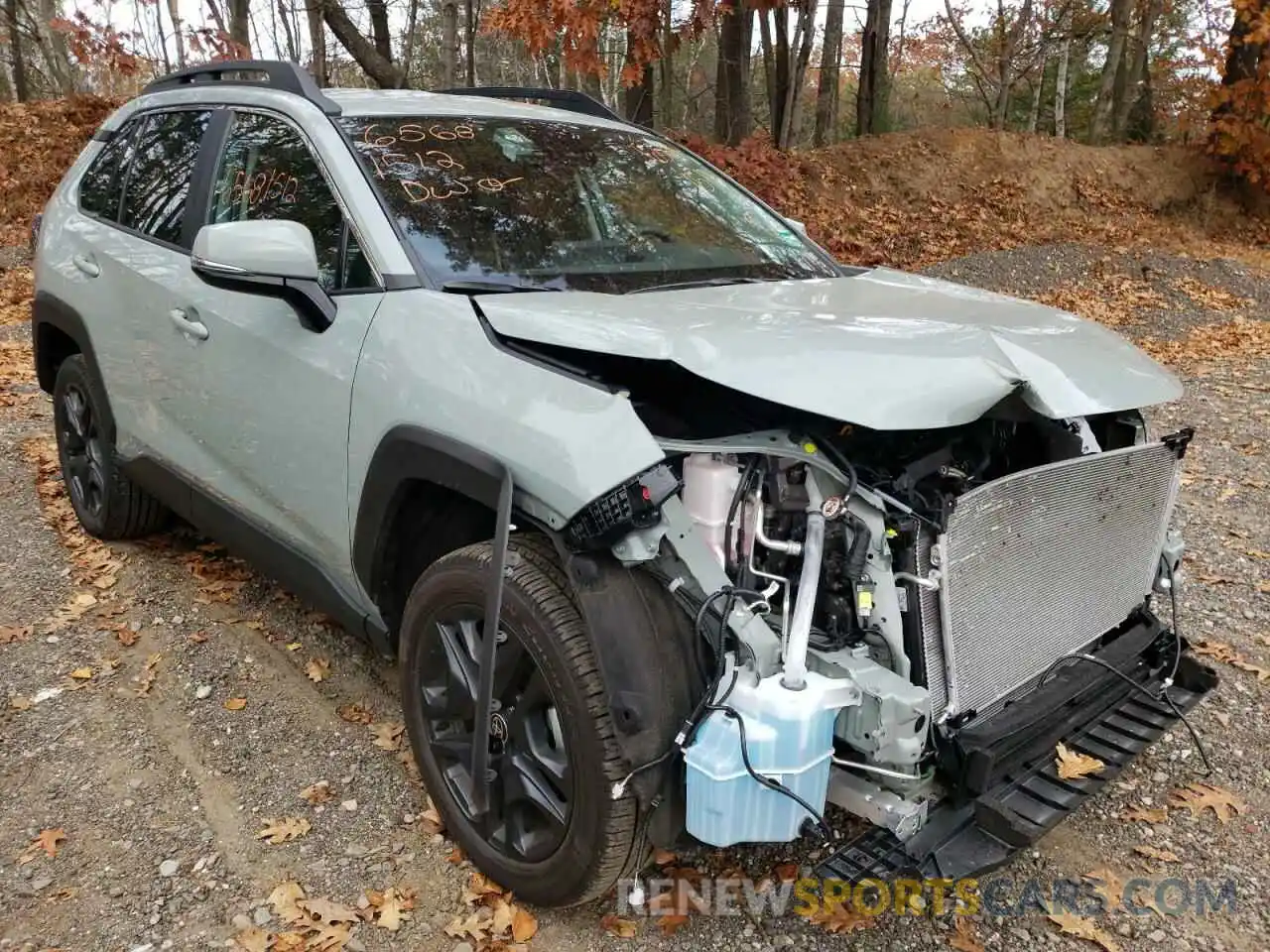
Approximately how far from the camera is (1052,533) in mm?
2443

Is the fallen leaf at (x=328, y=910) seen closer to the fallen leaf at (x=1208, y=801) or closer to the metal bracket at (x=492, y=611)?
the metal bracket at (x=492, y=611)

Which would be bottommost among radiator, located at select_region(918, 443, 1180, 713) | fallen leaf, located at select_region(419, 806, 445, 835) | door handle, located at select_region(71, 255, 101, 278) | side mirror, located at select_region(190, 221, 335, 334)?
fallen leaf, located at select_region(419, 806, 445, 835)

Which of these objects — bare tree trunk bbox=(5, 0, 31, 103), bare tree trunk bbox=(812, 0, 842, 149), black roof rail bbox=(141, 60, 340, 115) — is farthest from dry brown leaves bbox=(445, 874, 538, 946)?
bare tree trunk bbox=(5, 0, 31, 103)

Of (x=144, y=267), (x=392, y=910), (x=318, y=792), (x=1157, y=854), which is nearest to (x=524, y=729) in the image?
(x=392, y=910)

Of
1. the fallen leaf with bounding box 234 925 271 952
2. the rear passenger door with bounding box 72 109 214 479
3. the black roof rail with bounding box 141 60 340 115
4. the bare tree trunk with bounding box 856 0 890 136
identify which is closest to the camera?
the fallen leaf with bounding box 234 925 271 952

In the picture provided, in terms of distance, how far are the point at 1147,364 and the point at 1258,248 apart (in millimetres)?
13454

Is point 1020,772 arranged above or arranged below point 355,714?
above

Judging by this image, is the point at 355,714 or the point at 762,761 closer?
the point at 762,761

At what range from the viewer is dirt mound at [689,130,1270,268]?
12211 mm

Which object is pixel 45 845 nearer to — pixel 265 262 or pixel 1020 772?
pixel 265 262

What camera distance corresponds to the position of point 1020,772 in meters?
2.33

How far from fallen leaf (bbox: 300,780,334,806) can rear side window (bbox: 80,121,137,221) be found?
2549 mm

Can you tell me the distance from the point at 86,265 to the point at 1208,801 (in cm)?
456

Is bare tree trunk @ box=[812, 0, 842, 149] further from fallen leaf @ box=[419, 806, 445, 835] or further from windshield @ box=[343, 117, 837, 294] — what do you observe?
fallen leaf @ box=[419, 806, 445, 835]
